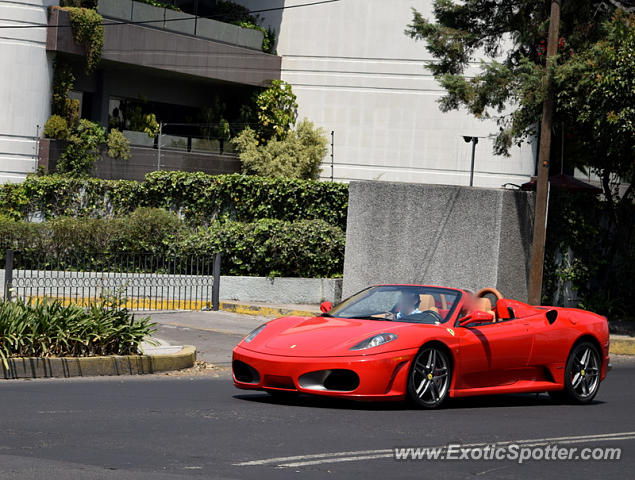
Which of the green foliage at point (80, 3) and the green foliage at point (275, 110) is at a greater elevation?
the green foliage at point (80, 3)

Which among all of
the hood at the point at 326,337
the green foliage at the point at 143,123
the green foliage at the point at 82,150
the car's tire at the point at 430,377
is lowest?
the car's tire at the point at 430,377

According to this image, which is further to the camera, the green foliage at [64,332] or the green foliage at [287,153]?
the green foliage at [287,153]

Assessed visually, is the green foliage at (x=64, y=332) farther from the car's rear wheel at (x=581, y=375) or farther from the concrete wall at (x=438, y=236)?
the concrete wall at (x=438, y=236)

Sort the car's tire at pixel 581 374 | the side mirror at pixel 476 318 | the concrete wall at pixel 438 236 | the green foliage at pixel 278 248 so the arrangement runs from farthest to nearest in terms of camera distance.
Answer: the green foliage at pixel 278 248
the concrete wall at pixel 438 236
the car's tire at pixel 581 374
the side mirror at pixel 476 318

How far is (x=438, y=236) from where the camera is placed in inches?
778

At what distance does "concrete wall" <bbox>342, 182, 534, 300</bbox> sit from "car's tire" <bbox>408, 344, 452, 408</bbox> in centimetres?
979

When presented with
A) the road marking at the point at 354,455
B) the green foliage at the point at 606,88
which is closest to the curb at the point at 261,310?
the green foliage at the point at 606,88

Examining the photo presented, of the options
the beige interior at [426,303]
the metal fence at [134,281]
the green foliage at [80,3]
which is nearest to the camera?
the beige interior at [426,303]

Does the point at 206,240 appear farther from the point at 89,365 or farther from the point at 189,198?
the point at 89,365

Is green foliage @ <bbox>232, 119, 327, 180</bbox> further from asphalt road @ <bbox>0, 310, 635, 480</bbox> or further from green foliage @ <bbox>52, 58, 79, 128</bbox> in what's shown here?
asphalt road @ <bbox>0, 310, 635, 480</bbox>

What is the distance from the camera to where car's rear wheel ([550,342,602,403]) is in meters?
11.0

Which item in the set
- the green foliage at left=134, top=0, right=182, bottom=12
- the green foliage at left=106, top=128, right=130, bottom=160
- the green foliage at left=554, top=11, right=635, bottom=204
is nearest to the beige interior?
the green foliage at left=554, top=11, right=635, bottom=204

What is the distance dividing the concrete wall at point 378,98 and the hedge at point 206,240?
12.1 meters

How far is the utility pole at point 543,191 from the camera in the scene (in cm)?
1956
